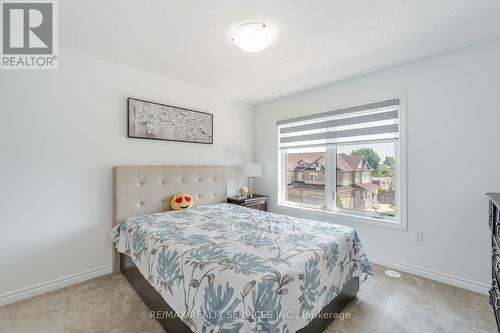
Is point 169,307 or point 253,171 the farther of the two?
point 253,171

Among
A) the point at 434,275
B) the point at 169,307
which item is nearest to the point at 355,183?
the point at 434,275

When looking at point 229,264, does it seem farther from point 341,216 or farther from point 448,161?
point 448,161

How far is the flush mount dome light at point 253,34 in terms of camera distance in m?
1.77

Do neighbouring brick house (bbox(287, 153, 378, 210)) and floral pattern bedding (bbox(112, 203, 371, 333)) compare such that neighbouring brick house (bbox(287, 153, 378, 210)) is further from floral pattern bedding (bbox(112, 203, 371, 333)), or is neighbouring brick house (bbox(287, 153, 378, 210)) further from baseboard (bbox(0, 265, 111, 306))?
baseboard (bbox(0, 265, 111, 306))

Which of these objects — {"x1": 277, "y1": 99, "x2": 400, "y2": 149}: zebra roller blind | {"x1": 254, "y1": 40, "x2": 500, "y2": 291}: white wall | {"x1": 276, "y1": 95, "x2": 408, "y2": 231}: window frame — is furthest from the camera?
{"x1": 277, "y1": 99, "x2": 400, "y2": 149}: zebra roller blind

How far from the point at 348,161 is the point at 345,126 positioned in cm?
49

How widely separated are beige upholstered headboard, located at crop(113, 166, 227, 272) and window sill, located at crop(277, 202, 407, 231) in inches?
→ 44.2

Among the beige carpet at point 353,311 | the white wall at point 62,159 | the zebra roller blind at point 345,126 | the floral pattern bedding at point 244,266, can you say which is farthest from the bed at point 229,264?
the zebra roller blind at point 345,126

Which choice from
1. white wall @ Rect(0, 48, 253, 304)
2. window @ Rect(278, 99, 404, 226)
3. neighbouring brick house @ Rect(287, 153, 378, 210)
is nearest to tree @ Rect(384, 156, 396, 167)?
window @ Rect(278, 99, 404, 226)

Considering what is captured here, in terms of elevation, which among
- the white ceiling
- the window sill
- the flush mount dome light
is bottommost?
the window sill

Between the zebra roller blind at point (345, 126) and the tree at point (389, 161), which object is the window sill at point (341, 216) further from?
the zebra roller blind at point (345, 126)

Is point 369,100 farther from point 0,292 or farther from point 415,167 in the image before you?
point 0,292

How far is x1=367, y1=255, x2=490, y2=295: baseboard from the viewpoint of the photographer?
206 cm

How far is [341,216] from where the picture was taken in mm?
2977
